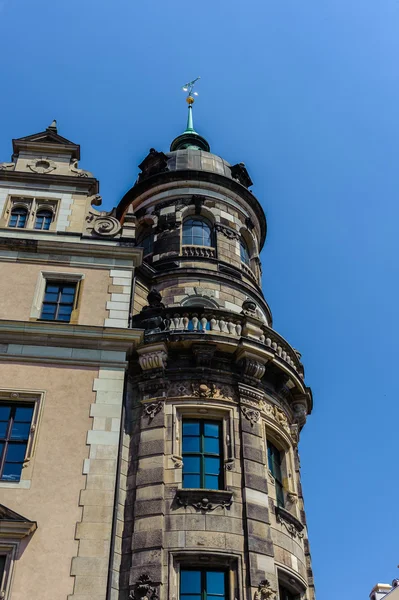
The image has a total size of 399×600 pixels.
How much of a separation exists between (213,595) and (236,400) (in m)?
5.21

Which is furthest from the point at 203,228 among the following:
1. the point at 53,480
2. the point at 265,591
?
the point at 265,591

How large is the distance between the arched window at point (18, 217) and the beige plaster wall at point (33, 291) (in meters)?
2.03

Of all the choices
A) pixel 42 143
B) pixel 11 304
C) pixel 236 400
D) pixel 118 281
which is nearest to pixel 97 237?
pixel 118 281

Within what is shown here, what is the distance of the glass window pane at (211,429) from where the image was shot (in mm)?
17828

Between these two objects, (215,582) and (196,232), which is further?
(196,232)

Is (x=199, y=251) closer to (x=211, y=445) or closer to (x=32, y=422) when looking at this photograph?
(x=211, y=445)

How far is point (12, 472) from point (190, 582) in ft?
16.1

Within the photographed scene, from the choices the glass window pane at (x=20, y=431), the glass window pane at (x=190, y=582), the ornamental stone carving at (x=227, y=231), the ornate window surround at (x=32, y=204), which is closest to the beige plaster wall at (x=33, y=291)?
the ornate window surround at (x=32, y=204)

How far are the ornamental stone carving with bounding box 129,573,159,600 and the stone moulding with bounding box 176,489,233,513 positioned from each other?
77.5 inches

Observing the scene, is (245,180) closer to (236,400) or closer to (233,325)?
(233,325)

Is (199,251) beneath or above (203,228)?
beneath

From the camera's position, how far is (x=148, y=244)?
82.1 feet

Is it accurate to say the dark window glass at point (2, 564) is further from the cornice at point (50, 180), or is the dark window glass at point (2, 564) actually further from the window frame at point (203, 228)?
the window frame at point (203, 228)

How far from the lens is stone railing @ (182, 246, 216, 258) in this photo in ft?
77.8
